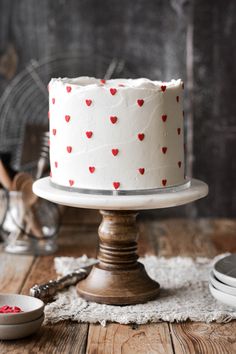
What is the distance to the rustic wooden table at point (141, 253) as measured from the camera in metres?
1.66

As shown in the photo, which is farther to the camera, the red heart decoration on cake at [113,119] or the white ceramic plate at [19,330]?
the red heart decoration on cake at [113,119]

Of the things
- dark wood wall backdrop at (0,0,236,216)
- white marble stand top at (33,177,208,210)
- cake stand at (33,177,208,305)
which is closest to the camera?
white marble stand top at (33,177,208,210)

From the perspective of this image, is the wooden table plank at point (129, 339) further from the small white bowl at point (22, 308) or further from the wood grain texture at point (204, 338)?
the small white bowl at point (22, 308)

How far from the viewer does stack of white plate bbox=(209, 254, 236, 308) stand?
5.97 feet

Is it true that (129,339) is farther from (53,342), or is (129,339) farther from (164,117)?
(164,117)

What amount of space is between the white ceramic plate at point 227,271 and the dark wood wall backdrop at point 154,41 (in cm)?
120

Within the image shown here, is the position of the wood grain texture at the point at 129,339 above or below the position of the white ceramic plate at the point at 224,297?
below

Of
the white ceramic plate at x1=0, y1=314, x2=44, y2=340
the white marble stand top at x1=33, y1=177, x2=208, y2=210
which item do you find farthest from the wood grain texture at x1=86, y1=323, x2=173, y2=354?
the white marble stand top at x1=33, y1=177, x2=208, y2=210

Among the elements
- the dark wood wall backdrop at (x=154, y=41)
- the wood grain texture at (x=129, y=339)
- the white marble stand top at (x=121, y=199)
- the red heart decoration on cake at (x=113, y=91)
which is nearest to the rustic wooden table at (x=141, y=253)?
the wood grain texture at (x=129, y=339)

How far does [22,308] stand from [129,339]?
0.25 metres

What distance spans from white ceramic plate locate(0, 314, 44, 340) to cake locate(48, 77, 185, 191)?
34 centimetres

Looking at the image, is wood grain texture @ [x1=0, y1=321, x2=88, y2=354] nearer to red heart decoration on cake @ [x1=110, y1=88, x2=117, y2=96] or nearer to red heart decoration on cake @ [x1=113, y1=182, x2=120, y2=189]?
red heart decoration on cake @ [x1=113, y1=182, x2=120, y2=189]

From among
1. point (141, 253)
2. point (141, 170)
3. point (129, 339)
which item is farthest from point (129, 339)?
point (141, 253)

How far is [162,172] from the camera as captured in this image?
1.82m
